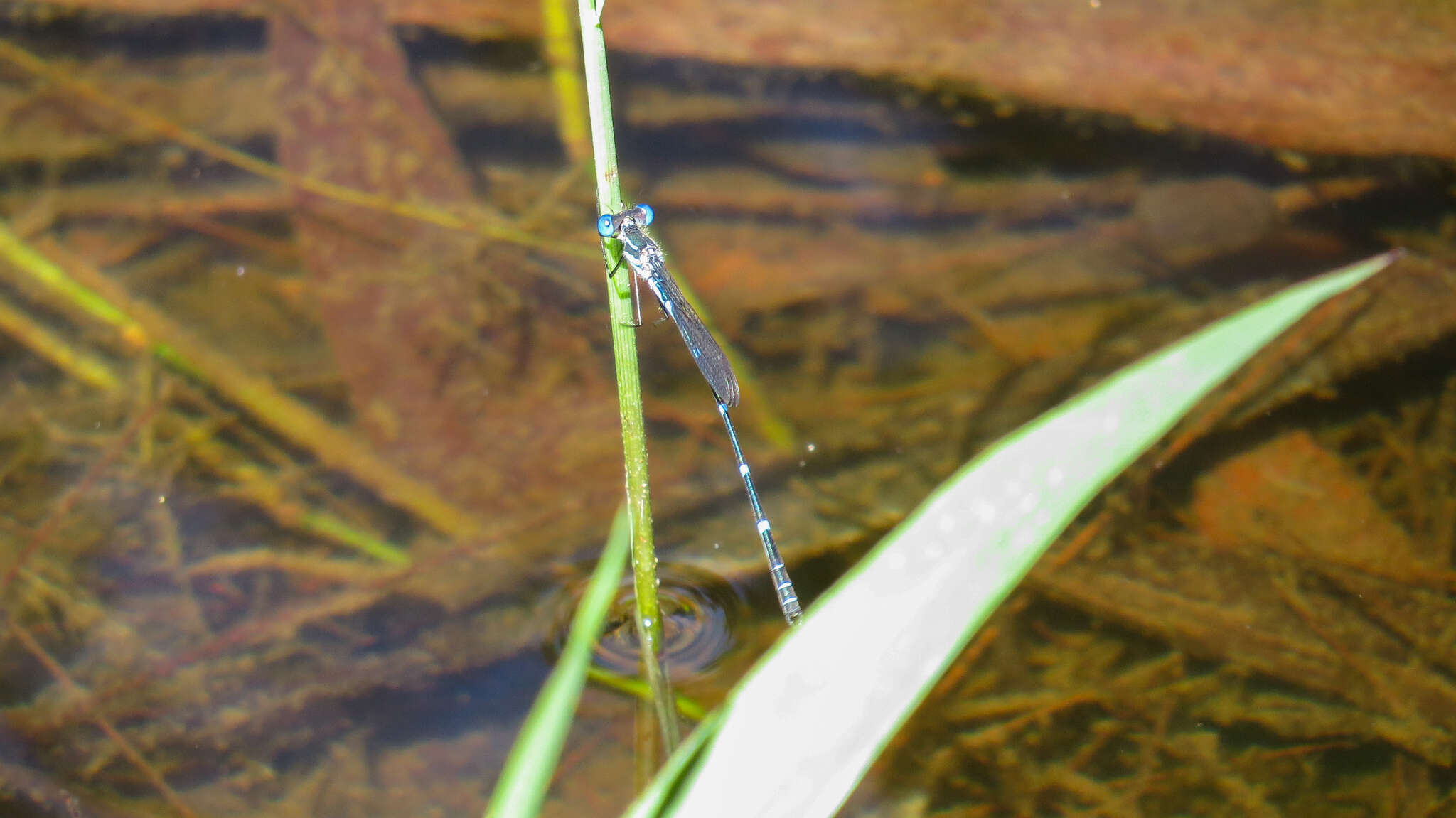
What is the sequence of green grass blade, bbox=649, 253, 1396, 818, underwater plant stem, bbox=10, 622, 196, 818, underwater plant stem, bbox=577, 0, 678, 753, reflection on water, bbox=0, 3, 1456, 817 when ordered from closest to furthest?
green grass blade, bbox=649, 253, 1396, 818 → underwater plant stem, bbox=577, 0, 678, 753 → underwater plant stem, bbox=10, 622, 196, 818 → reflection on water, bbox=0, 3, 1456, 817

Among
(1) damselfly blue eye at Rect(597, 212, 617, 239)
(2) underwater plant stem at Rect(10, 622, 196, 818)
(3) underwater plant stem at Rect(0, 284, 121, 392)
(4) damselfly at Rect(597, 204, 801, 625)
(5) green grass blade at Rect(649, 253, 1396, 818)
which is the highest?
(1) damselfly blue eye at Rect(597, 212, 617, 239)

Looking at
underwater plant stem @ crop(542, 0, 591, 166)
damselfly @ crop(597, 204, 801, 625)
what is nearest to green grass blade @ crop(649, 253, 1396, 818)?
damselfly @ crop(597, 204, 801, 625)

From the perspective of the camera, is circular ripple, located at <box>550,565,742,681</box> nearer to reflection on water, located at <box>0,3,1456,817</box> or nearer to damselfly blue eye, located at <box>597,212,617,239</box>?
reflection on water, located at <box>0,3,1456,817</box>

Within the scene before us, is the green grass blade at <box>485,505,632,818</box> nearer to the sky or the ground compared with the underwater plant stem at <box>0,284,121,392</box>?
nearer to the sky

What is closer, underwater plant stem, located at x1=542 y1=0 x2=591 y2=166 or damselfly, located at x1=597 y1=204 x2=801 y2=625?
damselfly, located at x1=597 y1=204 x2=801 y2=625

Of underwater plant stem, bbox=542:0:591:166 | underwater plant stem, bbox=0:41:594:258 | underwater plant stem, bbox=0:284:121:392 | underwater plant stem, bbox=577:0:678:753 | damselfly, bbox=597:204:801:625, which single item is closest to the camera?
underwater plant stem, bbox=577:0:678:753

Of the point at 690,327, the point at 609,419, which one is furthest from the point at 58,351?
the point at 690,327

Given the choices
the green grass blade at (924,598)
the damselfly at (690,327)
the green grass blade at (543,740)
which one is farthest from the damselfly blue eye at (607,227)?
the damselfly at (690,327)

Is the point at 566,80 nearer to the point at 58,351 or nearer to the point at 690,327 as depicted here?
the point at 690,327
